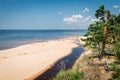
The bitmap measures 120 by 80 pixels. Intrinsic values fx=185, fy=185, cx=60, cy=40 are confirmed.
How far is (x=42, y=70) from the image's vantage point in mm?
26938

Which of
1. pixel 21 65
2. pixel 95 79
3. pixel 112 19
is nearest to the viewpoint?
pixel 95 79

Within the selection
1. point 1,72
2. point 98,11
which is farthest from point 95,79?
point 1,72

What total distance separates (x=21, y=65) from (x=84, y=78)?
13.5 metres

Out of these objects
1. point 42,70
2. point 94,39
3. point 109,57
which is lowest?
point 42,70

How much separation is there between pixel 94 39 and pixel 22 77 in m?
10.4

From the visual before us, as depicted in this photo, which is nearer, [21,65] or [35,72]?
[35,72]

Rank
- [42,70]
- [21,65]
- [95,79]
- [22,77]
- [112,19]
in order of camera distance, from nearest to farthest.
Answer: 1. [95,79]
2. [22,77]
3. [112,19]
4. [42,70]
5. [21,65]

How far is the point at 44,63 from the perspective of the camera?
3141 centimetres

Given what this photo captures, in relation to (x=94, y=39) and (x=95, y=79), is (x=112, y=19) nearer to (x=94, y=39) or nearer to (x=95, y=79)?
(x=94, y=39)

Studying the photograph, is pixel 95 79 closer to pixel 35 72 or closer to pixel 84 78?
pixel 84 78

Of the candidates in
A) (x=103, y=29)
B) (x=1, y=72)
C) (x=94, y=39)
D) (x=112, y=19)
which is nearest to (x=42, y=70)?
(x=1, y=72)

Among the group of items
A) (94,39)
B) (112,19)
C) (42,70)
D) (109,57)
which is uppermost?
(112,19)

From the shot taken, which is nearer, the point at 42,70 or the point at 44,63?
the point at 42,70

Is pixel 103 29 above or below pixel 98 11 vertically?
below
